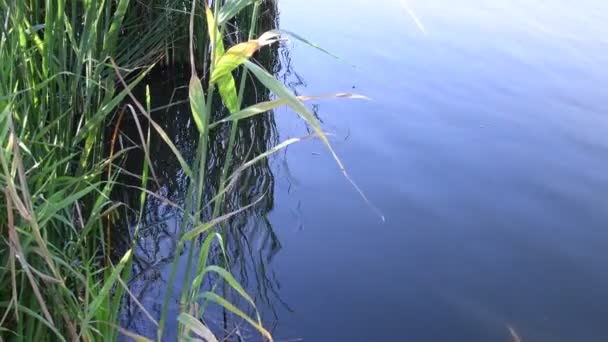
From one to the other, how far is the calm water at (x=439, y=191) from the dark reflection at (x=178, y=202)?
0.05ft

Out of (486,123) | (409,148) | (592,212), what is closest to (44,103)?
(409,148)

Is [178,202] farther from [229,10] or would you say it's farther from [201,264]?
[229,10]

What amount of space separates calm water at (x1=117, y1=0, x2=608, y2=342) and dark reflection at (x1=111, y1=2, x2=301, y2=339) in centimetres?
2

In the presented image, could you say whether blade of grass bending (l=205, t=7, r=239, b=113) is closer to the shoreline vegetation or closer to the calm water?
the shoreline vegetation

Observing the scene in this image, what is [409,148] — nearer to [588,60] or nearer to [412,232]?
[412,232]

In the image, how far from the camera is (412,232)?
2697 millimetres

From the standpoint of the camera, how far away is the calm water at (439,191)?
2.31 metres

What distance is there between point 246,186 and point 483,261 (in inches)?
39.1

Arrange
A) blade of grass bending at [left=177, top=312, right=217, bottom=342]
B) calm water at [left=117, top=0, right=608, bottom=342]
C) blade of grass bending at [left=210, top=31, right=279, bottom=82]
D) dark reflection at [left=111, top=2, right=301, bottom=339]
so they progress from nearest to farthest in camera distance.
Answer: blade of grass bending at [left=210, top=31, right=279, bottom=82] < blade of grass bending at [left=177, top=312, right=217, bottom=342] < dark reflection at [left=111, top=2, right=301, bottom=339] < calm water at [left=117, top=0, right=608, bottom=342]

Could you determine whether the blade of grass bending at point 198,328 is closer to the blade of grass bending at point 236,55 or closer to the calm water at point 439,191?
the blade of grass bending at point 236,55

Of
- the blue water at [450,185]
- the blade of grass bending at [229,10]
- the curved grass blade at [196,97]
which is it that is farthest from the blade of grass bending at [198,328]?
the blue water at [450,185]

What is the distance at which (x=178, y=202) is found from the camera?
2732mm

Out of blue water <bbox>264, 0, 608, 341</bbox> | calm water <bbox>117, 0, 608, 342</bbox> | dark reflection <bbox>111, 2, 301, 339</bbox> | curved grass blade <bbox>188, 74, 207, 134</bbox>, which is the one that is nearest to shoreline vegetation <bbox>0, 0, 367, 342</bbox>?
curved grass blade <bbox>188, 74, 207, 134</bbox>

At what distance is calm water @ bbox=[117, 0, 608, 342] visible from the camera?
2307 mm
